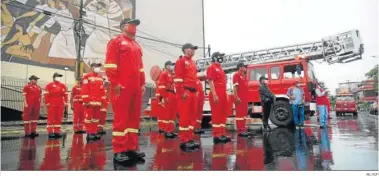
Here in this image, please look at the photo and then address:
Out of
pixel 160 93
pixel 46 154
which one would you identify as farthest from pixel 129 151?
pixel 160 93

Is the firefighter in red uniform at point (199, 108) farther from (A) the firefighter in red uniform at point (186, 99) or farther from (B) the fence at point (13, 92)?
(B) the fence at point (13, 92)

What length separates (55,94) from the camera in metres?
7.10

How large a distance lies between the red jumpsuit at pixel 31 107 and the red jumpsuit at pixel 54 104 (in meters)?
0.64

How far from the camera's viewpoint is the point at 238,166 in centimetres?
316

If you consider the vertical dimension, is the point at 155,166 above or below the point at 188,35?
below

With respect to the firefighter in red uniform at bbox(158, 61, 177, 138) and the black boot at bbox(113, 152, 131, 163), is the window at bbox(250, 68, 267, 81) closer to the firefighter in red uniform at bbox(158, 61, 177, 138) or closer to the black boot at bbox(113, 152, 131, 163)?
the firefighter in red uniform at bbox(158, 61, 177, 138)

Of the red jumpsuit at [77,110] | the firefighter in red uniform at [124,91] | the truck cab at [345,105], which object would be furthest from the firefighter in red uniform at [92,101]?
the truck cab at [345,105]

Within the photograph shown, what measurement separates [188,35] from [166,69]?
2.89m

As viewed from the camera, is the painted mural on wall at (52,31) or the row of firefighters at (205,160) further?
the painted mural on wall at (52,31)

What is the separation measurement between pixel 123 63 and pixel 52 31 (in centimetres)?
1274

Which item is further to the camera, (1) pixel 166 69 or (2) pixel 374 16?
(1) pixel 166 69

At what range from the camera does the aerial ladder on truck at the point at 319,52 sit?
9620 mm

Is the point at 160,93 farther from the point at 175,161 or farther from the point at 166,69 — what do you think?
the point at 175,161
